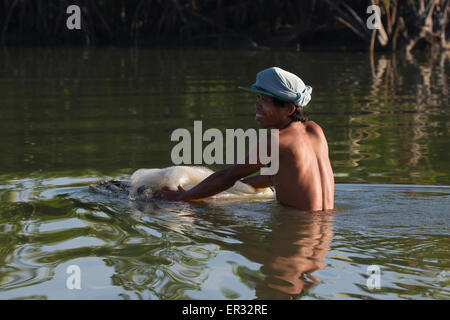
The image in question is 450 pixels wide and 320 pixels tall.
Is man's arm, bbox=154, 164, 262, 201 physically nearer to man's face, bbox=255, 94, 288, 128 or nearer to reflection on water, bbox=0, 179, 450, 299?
reflection on water, bbox=0, 179, 450, 299

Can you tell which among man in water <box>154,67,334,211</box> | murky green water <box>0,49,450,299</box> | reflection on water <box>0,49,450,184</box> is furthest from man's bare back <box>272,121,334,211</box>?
reflection on water <box>0,49,450,184</box>

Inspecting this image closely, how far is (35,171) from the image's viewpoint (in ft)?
19.4

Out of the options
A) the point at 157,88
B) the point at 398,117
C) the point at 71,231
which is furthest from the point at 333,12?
the point at 71,231

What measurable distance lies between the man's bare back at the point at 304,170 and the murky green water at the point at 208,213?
10cm

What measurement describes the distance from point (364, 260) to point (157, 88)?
A: 7.86 metres

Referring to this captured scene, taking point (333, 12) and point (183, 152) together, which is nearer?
point (183, 152)

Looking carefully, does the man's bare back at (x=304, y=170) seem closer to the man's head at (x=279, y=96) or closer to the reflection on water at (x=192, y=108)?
the man's head at (x=279, y=96)

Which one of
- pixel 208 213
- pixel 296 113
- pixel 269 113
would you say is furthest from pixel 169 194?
pixel 296 113

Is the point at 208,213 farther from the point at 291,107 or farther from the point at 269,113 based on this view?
the point at 291,107

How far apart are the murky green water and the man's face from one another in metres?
0.55

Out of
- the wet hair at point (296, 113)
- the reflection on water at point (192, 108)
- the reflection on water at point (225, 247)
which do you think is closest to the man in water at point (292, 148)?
the wet hair at point (296, 113)

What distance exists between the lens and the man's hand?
4.89 metres

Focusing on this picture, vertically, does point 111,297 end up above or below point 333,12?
below

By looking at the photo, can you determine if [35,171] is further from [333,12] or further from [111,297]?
[333,12]
